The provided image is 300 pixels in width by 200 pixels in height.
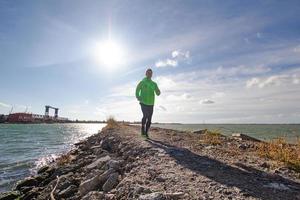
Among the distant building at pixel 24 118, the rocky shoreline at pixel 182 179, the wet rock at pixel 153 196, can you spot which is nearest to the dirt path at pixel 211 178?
the rocky shoreline at pixel 182 179

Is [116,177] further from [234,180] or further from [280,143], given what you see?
[280,143]

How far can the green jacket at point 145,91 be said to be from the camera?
1036 centimetres

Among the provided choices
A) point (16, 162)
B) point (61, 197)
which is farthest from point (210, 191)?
point (16, 162)

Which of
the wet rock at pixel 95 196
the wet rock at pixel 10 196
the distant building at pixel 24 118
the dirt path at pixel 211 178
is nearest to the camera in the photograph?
the dirt path at pixel 211 178

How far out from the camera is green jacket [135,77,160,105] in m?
10.4

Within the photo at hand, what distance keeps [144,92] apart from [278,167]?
5083mm

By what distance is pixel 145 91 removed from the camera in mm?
10359

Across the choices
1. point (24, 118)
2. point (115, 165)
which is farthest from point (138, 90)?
point (24, 118)

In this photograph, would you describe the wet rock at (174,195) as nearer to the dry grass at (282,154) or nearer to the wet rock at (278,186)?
the wet rock at (278,186)

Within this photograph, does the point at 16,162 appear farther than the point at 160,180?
Yes

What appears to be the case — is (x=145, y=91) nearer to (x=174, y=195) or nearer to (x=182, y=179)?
(x=182, y=179)

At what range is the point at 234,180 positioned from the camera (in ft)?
16.7

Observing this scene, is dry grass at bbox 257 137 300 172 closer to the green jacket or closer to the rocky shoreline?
the rocky shoreline

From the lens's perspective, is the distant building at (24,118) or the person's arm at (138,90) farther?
the distant building at (24,118)
